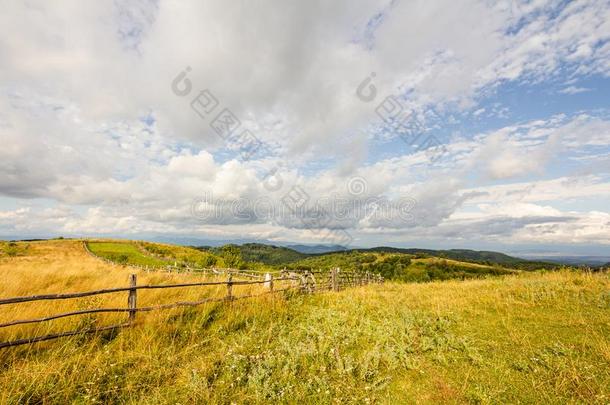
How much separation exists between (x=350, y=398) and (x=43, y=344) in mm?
6058

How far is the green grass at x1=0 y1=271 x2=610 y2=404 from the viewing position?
4.38 metres

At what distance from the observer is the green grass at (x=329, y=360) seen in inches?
172

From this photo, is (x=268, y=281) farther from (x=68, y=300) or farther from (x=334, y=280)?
(x=334, y=280)

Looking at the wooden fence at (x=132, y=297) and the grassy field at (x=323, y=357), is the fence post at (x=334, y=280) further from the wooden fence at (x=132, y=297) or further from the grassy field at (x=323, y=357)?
the grassy field at (x=323, y=357)

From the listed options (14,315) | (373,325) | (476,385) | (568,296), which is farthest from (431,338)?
(14,315)

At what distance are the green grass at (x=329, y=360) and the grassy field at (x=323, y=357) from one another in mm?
24

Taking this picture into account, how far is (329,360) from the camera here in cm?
575

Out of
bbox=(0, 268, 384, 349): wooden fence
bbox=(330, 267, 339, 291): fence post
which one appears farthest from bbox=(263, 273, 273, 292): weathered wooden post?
bbox=(330, 267, 339, 291): fence post

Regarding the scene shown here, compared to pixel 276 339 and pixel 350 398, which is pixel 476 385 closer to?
pixel 350 398

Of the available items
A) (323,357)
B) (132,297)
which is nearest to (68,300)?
(132,297)

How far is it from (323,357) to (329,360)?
14 cm

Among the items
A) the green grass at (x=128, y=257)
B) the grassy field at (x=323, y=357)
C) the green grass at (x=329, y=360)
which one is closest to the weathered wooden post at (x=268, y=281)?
the grassy field at (x=323, y=357)

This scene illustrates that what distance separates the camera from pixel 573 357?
5.41 meters

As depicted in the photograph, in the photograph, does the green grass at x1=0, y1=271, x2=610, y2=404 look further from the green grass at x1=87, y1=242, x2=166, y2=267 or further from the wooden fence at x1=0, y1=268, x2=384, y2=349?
the green grass at x1=87, y1=242, x2=166, y2=267
